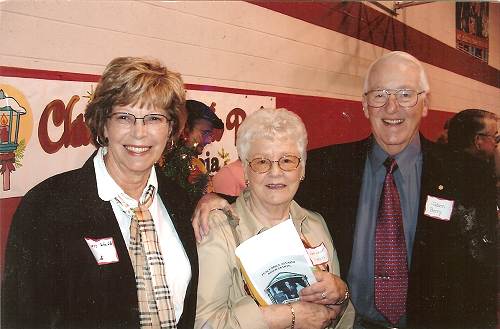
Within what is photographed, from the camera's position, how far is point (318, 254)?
184 centimetres

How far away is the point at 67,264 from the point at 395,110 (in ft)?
5.11

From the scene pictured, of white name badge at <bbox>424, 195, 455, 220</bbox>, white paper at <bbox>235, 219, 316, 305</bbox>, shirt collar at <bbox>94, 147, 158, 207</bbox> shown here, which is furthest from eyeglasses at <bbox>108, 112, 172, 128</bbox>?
white name badge at <bbox>424, 195, 455, 220</bbox>

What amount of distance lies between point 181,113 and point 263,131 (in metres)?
0.35

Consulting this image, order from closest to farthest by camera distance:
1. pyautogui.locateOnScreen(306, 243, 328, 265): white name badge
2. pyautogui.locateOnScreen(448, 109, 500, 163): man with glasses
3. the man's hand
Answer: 1. the man's hand
2. pyautogui.locateOnScreen(306, 243, 328, 265): white name badge
3. pyautogui.locateOnScreen(448, 109, 500, 163): man with glasses

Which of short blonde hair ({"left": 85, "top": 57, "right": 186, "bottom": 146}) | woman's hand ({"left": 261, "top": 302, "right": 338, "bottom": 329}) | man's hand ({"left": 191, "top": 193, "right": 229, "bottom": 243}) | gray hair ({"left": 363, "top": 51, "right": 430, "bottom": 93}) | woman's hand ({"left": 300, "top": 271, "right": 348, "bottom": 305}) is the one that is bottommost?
woman's hand ({"left": 261, "top": 302, "right": 338, "bottom": 329})

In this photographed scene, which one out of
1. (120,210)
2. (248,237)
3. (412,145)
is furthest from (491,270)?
(120,210)

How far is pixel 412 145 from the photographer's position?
6.66ft

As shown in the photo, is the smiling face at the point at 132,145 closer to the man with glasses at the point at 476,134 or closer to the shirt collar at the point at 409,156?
the shirt collar at the point at 409,156

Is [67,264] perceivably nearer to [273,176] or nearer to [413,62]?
[273,176]

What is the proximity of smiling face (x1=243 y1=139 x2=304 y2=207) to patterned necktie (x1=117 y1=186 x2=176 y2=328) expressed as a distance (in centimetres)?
47

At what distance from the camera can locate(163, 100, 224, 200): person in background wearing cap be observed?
79.2 inches

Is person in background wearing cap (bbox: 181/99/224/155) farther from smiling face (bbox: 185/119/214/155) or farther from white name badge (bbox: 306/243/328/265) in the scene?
white name badge (bbox: 306/243/328/265)

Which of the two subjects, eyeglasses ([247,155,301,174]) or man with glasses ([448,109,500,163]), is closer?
eyeglasses ([247,155,301,174])

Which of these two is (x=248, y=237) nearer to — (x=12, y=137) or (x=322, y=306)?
(x=322, y=306)
